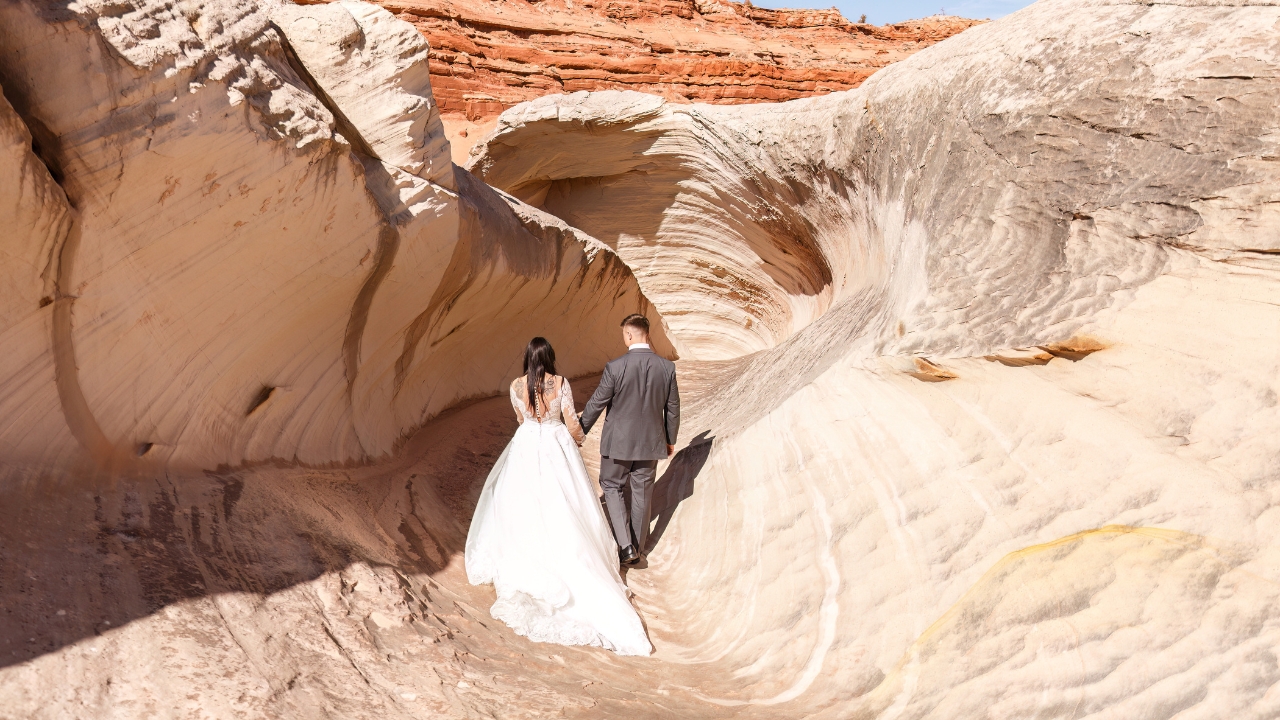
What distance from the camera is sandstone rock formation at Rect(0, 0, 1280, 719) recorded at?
2342 mm

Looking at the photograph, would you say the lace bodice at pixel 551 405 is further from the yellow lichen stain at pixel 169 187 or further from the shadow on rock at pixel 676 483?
the yellow lichen stain at pixel 169 187

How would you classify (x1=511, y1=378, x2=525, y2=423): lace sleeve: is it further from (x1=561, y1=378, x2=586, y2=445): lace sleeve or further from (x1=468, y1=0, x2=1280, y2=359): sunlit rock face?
(x1=468, y1=0, x2=1280, y2=359): sunlit rock face

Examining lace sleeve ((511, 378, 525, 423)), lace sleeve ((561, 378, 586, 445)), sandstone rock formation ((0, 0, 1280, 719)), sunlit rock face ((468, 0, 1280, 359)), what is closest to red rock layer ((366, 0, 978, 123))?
sunlit rock face ((468, 0, 1280, 359))

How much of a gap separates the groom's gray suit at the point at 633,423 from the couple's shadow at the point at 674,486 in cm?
27

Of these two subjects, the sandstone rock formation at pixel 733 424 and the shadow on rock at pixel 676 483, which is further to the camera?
the shadow on rock at pixel 676 483

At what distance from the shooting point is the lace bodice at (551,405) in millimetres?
3785

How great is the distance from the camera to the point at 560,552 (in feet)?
11.1

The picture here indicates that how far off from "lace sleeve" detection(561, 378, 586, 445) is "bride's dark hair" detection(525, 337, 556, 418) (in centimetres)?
9

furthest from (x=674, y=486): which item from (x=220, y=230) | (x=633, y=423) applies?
(x=220, y=230)

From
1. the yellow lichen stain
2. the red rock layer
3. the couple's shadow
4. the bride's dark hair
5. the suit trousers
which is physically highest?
the red rock layer

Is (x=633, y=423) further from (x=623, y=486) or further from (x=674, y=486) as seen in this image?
(x=674, y=486)

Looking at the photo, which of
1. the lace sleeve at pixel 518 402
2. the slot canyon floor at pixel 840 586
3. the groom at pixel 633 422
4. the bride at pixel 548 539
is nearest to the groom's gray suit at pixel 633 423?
the groom at pixel 633 422

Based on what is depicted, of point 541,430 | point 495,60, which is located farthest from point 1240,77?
point 495,60

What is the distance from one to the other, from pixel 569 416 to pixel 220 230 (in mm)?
1672
